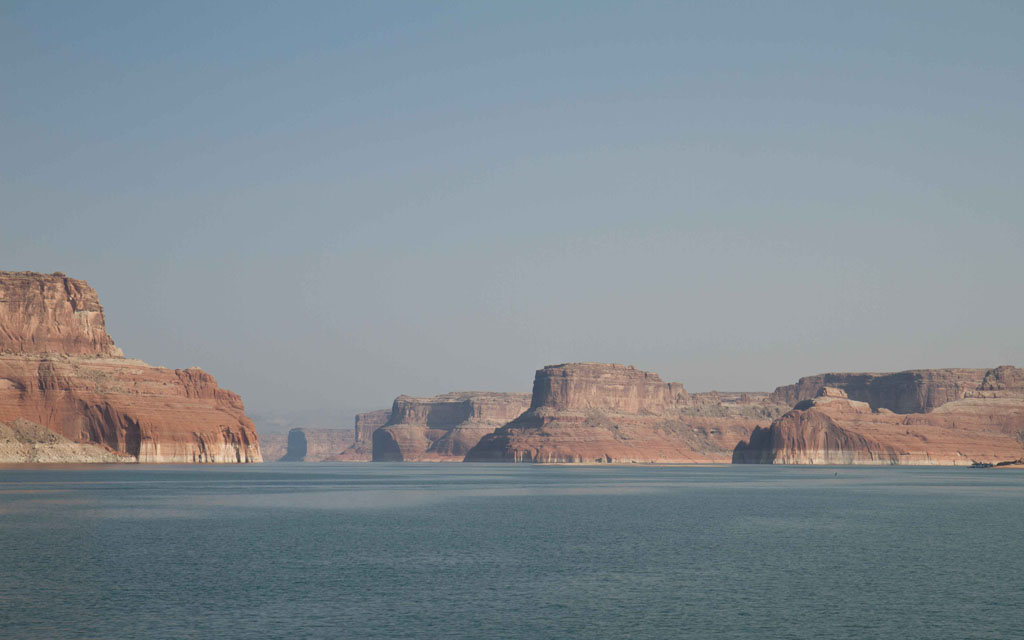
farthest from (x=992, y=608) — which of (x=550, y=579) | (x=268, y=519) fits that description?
(x=268, y=519)

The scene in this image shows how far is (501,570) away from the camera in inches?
2341

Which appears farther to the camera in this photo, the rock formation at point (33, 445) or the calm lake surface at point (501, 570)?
the rock formation at point (33, 445)

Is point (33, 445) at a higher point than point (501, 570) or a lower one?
higher

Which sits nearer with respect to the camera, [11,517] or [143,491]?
[11,517]

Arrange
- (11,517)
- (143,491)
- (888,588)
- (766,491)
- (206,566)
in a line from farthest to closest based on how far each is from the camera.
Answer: (766,491)
(143,491)
(11,517)
(206,566)
(888,588)

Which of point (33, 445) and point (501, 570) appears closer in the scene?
point (501, 570)

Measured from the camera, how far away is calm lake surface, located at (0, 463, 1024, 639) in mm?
44125

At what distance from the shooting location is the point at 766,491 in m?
146

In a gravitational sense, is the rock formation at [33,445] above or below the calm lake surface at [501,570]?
above

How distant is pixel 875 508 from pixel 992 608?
208ft

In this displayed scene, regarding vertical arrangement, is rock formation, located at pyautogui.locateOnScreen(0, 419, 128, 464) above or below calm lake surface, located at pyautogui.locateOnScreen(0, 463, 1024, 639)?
above

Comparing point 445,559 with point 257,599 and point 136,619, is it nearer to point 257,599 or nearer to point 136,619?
point 257,599

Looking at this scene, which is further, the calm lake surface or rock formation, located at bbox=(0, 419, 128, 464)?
rock formation, located at bbox=(0, 419, 128, 464)

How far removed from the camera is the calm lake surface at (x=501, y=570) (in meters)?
44.1
